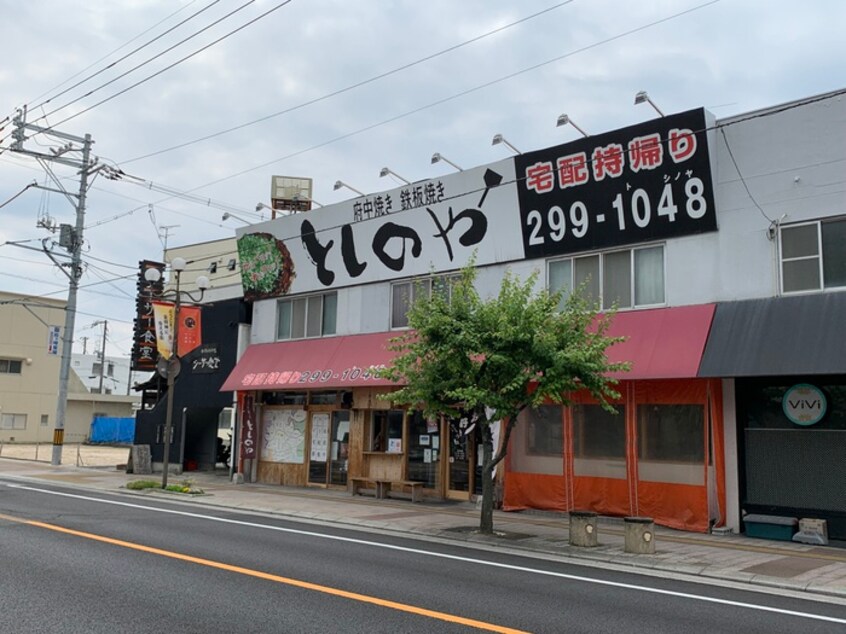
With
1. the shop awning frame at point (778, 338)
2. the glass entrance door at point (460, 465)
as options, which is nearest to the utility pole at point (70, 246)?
the glass entrance door at point (460, 465)

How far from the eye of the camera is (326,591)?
8641 millimetres

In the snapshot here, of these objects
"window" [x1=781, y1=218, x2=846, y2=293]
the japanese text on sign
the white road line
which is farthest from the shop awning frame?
the japanese text on sign

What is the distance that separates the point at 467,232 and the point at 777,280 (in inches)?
304

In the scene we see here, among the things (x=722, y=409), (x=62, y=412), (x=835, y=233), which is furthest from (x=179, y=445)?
(x=835, y=233)

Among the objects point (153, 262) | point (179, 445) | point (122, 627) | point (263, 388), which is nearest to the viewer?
point (122, 627)

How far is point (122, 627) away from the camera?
6816 mm

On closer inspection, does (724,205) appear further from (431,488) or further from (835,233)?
(431,488)

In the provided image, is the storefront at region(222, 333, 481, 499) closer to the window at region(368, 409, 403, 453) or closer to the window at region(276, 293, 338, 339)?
the window at region(368, 409, 403, 453)

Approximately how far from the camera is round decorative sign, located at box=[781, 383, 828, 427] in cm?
1402

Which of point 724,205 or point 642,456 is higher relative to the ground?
point 724,205

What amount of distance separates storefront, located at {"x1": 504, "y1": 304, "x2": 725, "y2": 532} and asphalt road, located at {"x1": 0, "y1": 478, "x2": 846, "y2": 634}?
476 centimetres

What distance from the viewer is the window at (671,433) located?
50.8 ft

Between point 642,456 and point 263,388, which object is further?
point 263,388

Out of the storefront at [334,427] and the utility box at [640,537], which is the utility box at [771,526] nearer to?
the utility box at [640,537]
